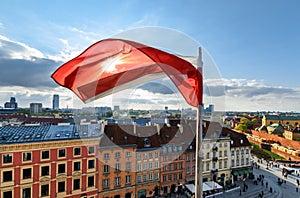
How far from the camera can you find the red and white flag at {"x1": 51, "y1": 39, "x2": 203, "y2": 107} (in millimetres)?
3379

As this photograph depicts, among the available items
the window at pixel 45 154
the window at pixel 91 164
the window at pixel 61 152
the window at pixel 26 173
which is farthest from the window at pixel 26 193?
the window at pixel 91 164

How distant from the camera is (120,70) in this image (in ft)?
13.1

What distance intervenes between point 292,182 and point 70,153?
1211 inches

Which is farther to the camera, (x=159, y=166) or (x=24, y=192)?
(x=159, y=166)

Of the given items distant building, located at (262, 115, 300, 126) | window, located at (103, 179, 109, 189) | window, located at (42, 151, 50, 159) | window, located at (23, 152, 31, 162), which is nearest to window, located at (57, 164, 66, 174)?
window, located at (42, 151, 50, 159)

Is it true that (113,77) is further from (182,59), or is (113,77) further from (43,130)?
(43,130)

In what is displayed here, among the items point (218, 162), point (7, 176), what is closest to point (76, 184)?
point (7, 176)

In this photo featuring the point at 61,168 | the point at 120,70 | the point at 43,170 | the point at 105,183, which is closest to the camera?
the point at 120,70

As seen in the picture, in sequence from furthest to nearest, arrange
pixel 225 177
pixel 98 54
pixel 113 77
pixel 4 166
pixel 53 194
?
pixel 225 177, pixel 53 194, pixel 4 166, pixel 113 77, pixel 98 54

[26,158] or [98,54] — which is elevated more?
[98,54]

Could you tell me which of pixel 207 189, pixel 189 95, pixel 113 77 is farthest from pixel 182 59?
pixel 207 189

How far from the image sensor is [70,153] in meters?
19.6

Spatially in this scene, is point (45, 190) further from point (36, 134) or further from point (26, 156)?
point (36, 134)

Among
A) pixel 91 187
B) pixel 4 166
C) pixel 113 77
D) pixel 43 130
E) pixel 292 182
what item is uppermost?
pixel 113 77
